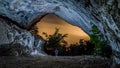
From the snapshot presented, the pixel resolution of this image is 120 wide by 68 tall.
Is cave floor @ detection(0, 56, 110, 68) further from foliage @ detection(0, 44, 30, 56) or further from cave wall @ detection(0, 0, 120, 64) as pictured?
foliage @ detection(0, 44, 30, 56)

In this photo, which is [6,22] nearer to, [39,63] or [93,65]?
[39,63]

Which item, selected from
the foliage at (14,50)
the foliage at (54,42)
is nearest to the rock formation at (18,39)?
the foliage at (14,50)

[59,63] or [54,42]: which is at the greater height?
[54,42]

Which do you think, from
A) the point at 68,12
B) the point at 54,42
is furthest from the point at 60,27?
the point at 68,12

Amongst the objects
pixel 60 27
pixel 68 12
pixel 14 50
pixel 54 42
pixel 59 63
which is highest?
pixel 60 27

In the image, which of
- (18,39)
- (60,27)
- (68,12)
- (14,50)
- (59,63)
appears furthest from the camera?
(60,27)

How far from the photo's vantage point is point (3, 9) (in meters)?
6.44

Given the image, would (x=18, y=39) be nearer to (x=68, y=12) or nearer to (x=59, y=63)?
(x=68, y=12)

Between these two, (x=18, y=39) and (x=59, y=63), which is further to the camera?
(x=18, y=39)

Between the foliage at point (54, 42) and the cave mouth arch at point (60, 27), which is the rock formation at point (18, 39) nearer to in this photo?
the foliage at point (54, 42)

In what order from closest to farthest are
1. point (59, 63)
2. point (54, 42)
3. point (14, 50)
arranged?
point (59, 63) < point (14, 50) < point (54, 42)

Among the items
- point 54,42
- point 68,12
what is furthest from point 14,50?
point 68,12

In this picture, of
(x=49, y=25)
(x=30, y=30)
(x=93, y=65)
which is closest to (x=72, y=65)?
(x=93, y=65)

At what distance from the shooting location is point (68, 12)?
5.60 metres
